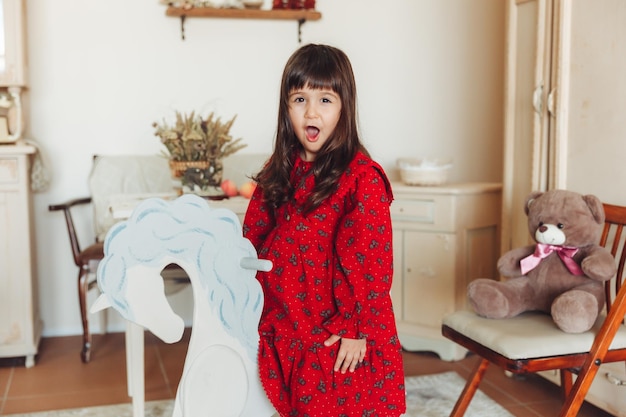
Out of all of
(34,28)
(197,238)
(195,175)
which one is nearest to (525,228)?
(195,175)

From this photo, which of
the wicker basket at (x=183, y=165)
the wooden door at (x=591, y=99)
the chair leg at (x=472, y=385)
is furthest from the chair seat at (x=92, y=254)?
the wooden door at (x=591, y=99)

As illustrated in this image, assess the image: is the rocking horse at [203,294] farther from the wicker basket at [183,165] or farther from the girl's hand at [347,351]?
the wicker basket at [183,165]

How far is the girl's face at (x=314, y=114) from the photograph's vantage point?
64.6 inches

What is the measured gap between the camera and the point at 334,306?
1.62 m

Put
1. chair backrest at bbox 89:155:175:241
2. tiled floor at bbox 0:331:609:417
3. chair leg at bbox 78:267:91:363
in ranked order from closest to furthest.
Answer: tiled floor at bbox 0:331:609:417 → chair leg at bbox 78:267:91:363 → chair backrest at bbox 89:155:175:241

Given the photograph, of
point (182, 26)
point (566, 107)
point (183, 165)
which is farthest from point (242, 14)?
point (566, 107)

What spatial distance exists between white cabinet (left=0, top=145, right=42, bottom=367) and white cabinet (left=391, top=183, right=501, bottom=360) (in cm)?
173

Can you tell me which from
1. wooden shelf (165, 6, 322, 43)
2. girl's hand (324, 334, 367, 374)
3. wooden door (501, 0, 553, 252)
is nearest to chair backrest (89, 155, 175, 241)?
wooden shelf (165, 6, 322, 43)

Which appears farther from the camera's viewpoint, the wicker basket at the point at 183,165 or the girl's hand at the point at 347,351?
the wicker basket at the point at 183,165

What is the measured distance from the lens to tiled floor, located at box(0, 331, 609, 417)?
9.14 feet

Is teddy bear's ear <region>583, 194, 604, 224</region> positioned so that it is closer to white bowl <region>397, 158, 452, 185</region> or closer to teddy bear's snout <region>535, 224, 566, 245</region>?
teddy bear's snout <region>535, 224, 566, 245</region>

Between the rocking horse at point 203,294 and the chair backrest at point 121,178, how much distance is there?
81.7 inches

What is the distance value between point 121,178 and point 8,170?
58cm

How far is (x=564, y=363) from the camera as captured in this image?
6.57 feet
